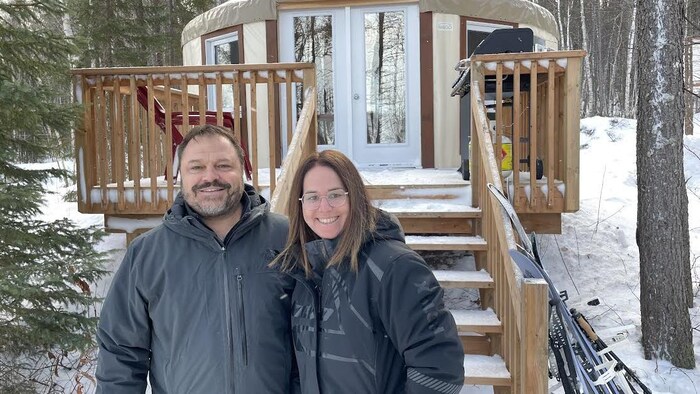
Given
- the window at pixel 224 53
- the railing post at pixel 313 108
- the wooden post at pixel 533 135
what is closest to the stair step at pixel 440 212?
the wooden post at pixel 533 135

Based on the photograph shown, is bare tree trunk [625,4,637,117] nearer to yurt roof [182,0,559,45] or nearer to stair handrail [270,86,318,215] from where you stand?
yurt roof [182,0,559,45]

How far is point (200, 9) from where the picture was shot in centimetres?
1191

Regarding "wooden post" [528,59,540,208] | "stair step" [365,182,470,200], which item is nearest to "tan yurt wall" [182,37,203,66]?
"stair step" [365,182,470,200]

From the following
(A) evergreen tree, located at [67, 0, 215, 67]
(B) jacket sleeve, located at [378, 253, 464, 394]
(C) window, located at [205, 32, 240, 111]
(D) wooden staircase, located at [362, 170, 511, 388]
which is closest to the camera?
(B) jacket sleeve, located at [378, 253, 464, 394]

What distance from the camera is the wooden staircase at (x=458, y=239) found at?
338 cm

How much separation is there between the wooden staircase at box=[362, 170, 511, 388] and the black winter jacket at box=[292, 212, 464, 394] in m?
1.89

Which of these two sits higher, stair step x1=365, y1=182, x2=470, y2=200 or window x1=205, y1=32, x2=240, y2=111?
window x1=205, y1=32, x2=240, y2=111

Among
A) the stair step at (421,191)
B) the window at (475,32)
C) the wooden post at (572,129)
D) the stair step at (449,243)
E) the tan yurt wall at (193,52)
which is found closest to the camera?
the stair step at (449,243)

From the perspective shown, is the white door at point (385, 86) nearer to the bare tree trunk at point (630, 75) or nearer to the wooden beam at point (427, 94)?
the wooden beam at point (427, 94)

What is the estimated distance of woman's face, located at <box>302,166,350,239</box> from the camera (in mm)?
1474

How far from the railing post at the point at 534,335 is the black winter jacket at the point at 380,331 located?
111 centimetres

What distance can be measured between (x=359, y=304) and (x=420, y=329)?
0.15 m

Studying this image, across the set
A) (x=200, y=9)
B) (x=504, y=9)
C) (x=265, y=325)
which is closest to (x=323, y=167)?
(x=265, y=325)

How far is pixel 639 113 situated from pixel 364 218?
3637 mm
